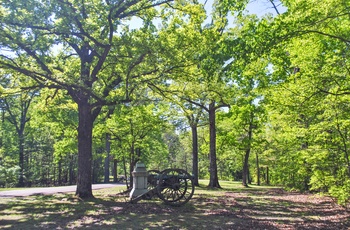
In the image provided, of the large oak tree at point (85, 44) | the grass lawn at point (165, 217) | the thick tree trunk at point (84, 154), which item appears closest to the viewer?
the grass lawn at point (165, 217)

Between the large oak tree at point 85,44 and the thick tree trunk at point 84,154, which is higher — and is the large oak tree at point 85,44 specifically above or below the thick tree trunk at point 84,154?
above

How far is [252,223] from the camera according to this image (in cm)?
765

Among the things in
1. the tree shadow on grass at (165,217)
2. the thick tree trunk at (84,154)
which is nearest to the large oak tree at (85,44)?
the thick tree trunk at (84,154)

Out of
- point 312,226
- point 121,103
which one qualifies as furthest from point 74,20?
point 312,226

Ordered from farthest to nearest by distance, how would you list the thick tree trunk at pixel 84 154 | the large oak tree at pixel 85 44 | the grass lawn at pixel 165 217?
the thick tree trunk at pixel 84 154 → the large oak tree at pixel 85 44 → the grass lawn at pixel 165 217

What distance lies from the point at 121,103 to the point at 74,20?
4424 mm

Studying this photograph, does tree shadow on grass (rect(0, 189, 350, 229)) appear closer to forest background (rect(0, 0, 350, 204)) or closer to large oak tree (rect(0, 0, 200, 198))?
forest background (rect(0, 0, 350, 204))

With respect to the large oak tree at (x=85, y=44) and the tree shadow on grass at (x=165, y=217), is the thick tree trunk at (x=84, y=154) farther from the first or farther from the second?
the tree shadow on grass at (x=165, y=217)

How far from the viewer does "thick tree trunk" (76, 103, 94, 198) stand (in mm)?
13219

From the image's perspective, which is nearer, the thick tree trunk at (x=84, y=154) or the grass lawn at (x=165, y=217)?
the grass lawn at (x=165, y=217)

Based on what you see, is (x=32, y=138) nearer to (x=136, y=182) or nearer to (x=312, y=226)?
(x=136, y=182)

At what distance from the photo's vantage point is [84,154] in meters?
13.4

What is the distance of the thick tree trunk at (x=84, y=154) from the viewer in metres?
13.2

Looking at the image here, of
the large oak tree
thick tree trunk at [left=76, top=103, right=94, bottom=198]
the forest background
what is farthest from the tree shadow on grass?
the large oak tree
